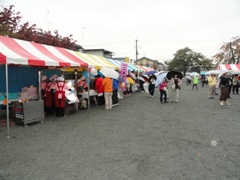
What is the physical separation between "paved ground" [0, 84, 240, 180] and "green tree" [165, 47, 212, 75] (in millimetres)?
66244

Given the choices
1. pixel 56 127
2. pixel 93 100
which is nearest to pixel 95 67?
pixel 93 100

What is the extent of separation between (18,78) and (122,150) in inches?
229

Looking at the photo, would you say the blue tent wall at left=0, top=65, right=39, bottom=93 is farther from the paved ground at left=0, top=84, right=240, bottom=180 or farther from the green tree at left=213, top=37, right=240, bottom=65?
the green tree at left=213, top=37, right=240, bottom=65

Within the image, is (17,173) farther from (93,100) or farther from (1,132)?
(93,100)

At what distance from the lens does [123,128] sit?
5684mm

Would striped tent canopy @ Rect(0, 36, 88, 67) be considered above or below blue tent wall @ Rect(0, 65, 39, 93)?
above

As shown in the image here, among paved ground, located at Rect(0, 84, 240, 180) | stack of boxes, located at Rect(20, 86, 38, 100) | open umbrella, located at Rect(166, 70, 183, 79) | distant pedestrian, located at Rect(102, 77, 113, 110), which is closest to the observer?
paved ground, located at Rect(0, 84, 240, 180)

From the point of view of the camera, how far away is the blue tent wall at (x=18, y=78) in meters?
7.11

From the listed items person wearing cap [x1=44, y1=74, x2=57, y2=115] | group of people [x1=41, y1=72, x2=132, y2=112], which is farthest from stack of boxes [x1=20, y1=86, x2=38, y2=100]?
person wearing cap [x1=44, y1=74, x2=57, y2=115]

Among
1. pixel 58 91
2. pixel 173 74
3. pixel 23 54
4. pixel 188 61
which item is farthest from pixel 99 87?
pixel 188 61

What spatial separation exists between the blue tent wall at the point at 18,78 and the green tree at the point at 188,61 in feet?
216

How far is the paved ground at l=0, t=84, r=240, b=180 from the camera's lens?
121 inches

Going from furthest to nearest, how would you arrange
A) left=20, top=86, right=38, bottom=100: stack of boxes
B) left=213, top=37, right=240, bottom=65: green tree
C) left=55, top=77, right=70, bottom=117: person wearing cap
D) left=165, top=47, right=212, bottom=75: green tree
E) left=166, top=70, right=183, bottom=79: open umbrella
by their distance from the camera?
left=165, top=47, right=212, bottom=75: green tree, left=213, top=37, right=240, bottom=65: green tree, left=166, top=70, right=183, bottom=79: open umbrella, left=20, top=86, right=38, bottom=100: stack of boxes, left=55, top=77, right=70, bottom=117: person wearing cap

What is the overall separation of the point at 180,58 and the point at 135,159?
231ft
